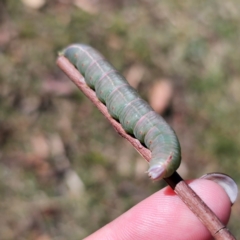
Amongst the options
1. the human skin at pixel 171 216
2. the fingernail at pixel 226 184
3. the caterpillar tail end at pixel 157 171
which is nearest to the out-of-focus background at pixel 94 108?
the human skin at pixel 171 216

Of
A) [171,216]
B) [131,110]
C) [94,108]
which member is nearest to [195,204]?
[171,216]

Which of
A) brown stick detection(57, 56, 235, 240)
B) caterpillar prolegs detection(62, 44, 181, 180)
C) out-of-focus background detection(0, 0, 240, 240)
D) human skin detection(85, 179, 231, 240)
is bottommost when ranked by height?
out-of-focus background detection(0, 0, 240, 240)

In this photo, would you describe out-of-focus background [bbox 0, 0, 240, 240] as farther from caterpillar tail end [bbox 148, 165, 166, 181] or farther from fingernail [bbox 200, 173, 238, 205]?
caterpillar tail end [bbox 148, 165, 166, 181]

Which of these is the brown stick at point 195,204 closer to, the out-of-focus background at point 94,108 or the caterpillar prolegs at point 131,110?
the caterpillar prolegs at point 131,110

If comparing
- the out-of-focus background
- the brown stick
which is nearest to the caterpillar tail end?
the brown stick

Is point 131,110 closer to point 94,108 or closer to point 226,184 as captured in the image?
point 226,184

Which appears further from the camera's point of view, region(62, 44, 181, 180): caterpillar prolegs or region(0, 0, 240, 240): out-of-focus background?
region(0, 0, 240, 240): out-of-focus background

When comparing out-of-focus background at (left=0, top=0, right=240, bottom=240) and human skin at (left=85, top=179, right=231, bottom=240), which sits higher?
human skin at (left=85, top=179, right=231, bottom=240)
